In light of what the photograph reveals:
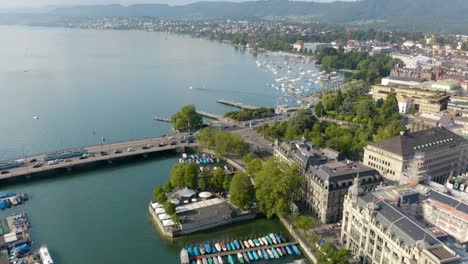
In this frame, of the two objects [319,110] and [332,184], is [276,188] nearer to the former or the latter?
[332,184]

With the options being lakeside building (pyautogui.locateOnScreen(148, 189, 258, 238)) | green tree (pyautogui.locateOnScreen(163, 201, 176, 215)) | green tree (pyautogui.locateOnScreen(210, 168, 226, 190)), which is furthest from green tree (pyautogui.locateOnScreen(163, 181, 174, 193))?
green tree (pyautogui.locateOnScreen(210, 168, 226, 190))

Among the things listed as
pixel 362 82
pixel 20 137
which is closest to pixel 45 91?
pixel 20 137

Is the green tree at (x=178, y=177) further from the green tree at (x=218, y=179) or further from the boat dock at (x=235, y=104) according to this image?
the boat dock at (x=235, y=104)

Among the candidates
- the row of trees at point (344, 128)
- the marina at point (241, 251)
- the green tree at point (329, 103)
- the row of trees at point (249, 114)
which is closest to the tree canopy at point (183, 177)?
the marina at point (241, 251)

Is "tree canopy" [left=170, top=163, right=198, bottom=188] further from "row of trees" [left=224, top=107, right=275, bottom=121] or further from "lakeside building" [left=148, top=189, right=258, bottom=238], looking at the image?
"row of trees" [left=224, top=107, right=275, bottom=121]

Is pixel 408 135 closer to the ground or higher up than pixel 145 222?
higher up

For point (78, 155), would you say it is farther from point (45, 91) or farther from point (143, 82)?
point (143, 82)

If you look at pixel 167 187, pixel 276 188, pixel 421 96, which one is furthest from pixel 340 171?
pixel 421 96
